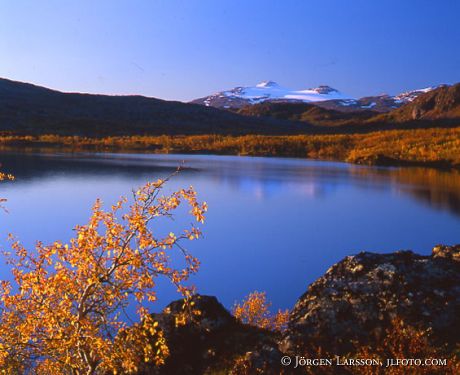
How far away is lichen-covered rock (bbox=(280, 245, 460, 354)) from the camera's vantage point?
7.40 m

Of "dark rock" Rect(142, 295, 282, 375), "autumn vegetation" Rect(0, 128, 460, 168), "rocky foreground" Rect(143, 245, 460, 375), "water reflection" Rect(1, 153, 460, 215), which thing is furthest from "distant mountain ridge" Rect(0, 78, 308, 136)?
"rocky foreground" Rect(143, 245, 460, 375)

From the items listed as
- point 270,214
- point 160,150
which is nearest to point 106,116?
point 160,150

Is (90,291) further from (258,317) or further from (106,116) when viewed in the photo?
(106,116)

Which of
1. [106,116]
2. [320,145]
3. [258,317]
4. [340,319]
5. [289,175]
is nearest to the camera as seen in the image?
[340,319]

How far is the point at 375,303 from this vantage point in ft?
25.3

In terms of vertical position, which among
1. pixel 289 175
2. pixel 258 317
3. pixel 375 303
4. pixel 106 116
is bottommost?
pixel 289 175

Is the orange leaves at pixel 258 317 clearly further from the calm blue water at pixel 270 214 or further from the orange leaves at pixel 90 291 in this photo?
the orange leaves at pixel 90 291

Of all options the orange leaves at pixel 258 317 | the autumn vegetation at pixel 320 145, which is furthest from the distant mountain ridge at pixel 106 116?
the orange leaves at pixel 258 317

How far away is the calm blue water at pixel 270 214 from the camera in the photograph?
58.2ft

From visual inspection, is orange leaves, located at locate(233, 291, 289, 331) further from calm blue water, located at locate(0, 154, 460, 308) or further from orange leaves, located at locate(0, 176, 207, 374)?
orange leaves, located at locate(0, 176, 207, 374)

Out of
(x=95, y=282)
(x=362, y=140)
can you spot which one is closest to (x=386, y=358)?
(x=95, y=282)

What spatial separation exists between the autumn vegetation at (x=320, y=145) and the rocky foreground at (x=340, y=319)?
178 feet

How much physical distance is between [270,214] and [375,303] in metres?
21.5

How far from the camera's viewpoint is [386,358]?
6891mm
